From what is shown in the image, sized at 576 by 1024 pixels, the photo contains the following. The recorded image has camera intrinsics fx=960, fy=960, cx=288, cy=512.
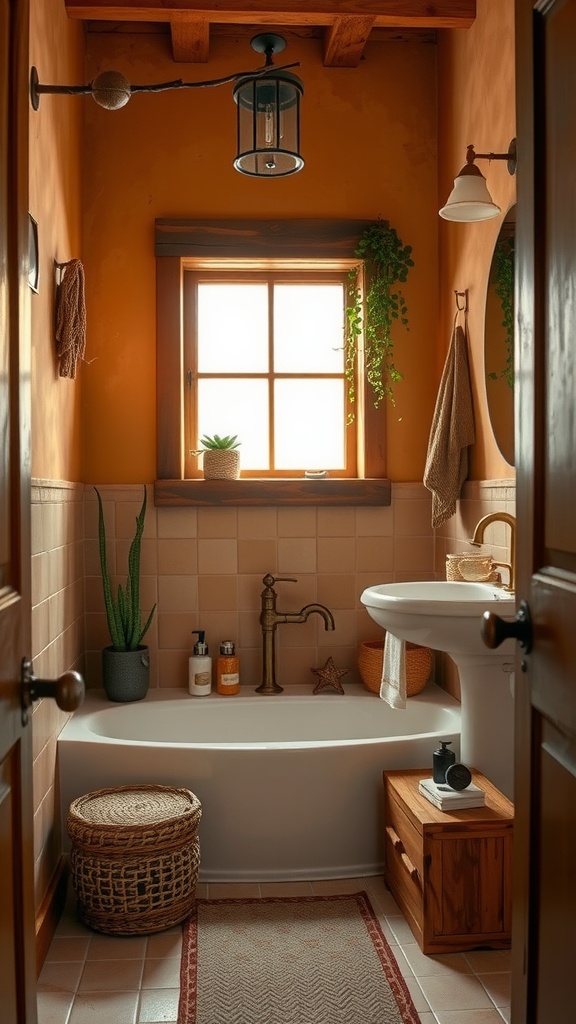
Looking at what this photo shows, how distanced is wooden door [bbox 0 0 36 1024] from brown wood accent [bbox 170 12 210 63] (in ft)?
7.48

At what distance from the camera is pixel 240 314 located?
385 centimetres

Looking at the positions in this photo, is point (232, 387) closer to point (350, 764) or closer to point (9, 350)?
point (350, 764)

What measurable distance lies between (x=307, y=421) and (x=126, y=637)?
1.12 meters

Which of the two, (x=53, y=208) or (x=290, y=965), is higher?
(x=53, y=208)

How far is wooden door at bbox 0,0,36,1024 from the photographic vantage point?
1136mm

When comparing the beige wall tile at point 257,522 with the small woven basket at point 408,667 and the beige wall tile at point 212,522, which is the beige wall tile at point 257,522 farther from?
the small woven basket at point 408,667

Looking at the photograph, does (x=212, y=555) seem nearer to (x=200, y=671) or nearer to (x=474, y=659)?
(x=200, y=671)

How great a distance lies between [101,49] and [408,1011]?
3.42 metres

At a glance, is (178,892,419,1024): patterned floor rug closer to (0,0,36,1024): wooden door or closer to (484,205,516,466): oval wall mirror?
(0,0,36,1024): wooden door

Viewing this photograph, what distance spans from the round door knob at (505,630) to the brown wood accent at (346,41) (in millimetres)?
2713

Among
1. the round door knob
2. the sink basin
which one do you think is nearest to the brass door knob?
the round door knob

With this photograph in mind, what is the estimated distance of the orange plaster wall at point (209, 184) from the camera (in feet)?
12.1

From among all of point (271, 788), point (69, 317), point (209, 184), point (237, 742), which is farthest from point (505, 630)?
point (209, 184)

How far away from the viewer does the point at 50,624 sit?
2861mm
